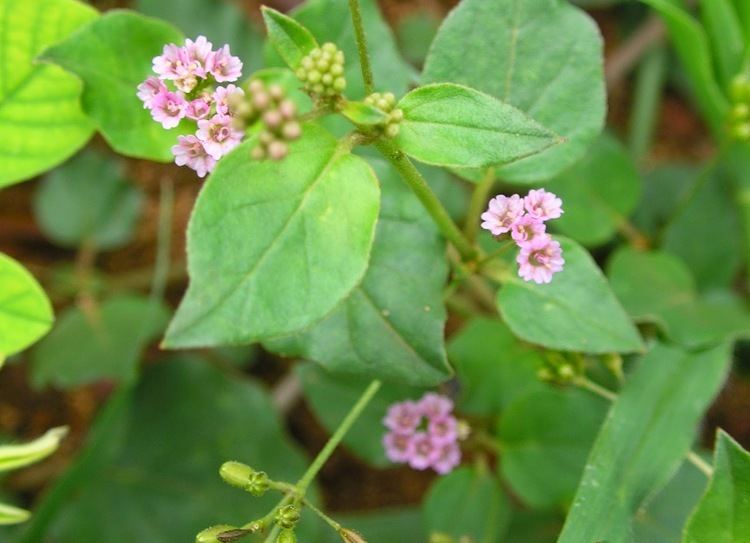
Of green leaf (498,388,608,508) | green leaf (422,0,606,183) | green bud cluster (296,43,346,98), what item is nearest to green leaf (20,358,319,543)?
green leaf (498,388,608,508)

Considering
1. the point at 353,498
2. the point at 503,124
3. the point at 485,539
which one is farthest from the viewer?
the point at 353,498

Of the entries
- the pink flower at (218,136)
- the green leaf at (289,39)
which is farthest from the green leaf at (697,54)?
the pink flower at (218,136)

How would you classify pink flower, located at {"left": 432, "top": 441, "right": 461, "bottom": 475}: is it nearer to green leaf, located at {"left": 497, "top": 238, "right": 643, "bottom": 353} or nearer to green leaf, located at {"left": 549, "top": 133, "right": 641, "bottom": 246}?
green leaf, located at {"left": 497, "top": 238, "right": 643, "bottom": 353}

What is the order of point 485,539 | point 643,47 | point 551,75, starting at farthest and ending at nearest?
point 643,47 → point 485,539 → point 551,75

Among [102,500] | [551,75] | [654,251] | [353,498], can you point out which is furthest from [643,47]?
[102,500]

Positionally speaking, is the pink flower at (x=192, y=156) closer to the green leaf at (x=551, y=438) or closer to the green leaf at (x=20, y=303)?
the green leaf at (x=20, y=303)

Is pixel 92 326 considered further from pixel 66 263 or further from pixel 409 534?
pixel 409 534
